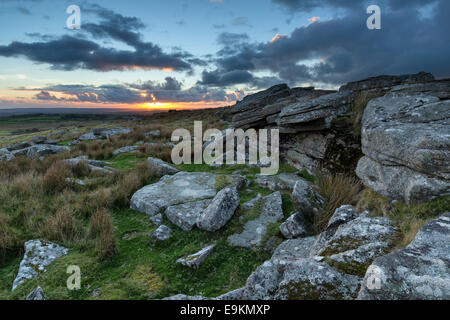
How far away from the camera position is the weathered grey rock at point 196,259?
4242 millimetres

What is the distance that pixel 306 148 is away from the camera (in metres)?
9.54

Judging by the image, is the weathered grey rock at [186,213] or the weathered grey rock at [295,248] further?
the weathered grey rock at [186,213]

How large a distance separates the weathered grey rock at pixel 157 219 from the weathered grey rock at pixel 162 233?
1.50ft

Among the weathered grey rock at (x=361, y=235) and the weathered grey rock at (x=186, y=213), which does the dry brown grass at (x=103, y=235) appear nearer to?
the weathered grey rock at (x=186, y=213)

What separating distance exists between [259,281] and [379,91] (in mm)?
8618

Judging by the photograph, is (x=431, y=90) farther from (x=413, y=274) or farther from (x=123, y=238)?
(x=123, y=238)

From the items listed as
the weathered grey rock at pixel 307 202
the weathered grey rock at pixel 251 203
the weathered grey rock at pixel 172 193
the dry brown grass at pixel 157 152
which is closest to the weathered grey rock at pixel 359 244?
the weathered grey rock at pixel 307 202

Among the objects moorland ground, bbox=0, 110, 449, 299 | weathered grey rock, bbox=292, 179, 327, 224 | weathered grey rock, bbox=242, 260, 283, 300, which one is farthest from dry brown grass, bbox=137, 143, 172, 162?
weathered grey rock, bbox=242, 260, 283, 300

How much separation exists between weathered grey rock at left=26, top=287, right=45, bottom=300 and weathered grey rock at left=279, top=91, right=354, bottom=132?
8.72m

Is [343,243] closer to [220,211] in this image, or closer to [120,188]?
[220,211]

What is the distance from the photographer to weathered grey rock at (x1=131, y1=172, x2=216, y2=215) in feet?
21.2

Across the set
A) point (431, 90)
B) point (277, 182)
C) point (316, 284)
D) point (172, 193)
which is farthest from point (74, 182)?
point (431, 90)

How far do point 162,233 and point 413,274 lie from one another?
4.47m
